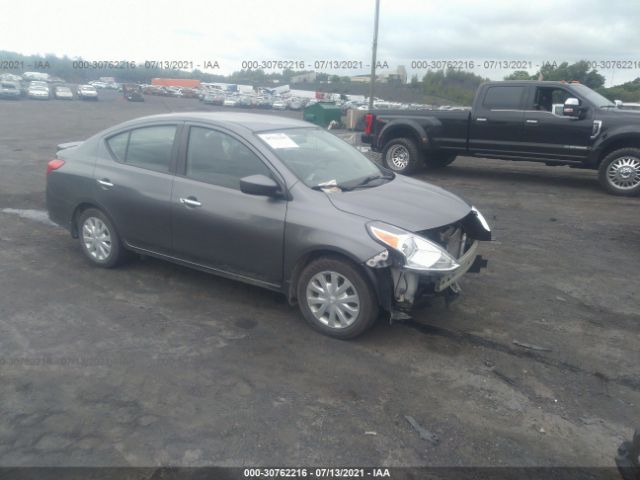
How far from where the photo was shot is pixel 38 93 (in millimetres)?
43750

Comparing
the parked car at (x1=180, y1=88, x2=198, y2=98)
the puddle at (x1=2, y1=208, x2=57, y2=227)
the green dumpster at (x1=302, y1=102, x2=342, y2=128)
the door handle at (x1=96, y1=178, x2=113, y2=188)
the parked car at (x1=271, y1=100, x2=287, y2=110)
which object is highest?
the parked car at (x1=180, y1=88, x2=198, y2=98)

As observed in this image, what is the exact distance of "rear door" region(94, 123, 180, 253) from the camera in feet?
16.9

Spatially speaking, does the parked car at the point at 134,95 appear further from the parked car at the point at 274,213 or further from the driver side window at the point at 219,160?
the driver side window at the point at 219,160

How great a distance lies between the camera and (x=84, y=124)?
25141 mm

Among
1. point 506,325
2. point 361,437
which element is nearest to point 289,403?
point 361,437

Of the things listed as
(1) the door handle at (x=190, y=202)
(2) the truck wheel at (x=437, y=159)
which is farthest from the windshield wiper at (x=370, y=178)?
(2) the truck wheel at (x=437, y=159)

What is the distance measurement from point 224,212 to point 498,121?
25.0 ft

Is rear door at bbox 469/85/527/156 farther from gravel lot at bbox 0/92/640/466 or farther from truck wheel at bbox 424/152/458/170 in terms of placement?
gravel lot at bbox 0/92/640/466

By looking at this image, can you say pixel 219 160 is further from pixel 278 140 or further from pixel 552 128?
pixel 552 128

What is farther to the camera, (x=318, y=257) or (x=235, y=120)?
(x=235, y=120)

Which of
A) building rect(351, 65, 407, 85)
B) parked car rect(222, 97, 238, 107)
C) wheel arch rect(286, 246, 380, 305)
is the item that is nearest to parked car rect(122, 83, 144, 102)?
parked car rect(222, 97, 238, 107)

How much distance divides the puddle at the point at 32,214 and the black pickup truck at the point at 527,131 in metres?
6.70

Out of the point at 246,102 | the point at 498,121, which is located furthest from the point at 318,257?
the point at 246,102

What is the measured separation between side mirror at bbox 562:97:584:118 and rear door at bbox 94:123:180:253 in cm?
746
